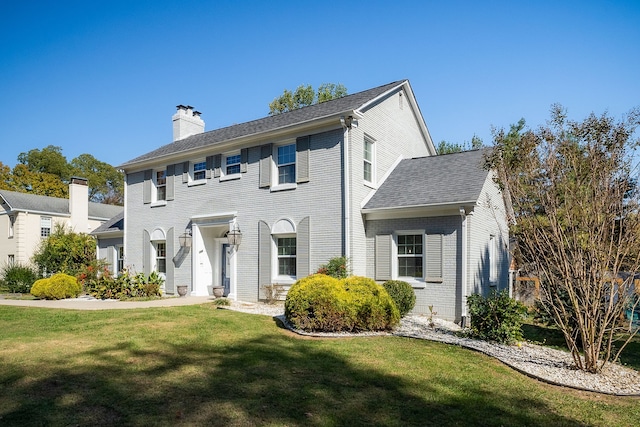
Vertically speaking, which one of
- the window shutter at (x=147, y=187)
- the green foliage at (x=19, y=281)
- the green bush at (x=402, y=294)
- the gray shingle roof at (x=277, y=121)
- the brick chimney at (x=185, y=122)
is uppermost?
the brick chimney at (x=185, y=122)

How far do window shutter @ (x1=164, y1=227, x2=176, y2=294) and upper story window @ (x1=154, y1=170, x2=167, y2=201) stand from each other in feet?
6.34

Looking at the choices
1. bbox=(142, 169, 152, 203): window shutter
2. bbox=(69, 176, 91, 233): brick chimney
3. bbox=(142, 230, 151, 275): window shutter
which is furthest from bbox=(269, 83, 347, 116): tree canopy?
bbox=(142, 230, 151, 275): window shutter

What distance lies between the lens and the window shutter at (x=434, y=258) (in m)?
12.9

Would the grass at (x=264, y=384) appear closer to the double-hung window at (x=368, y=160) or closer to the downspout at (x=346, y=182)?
the downspout at (x=346, y=182)

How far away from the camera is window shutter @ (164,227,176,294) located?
18172mm

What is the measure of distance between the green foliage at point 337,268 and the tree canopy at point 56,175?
4203 centimetres

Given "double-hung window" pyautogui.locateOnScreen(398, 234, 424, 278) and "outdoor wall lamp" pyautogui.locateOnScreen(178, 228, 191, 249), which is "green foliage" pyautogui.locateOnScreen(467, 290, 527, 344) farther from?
"outdoor wall lamp" pyautogui.locateOnScreen(178, 228, 191, 249)

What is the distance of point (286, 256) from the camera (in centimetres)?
1506

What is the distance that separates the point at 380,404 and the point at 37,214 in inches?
1136

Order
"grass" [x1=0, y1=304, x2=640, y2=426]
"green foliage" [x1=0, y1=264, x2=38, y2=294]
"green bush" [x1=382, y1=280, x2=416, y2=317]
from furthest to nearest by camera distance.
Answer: "green foliage" [x1=0, y1=264, x2=38, y2=294], "green bush" [x1=382, y1=280, x2=416, y2=317], "grass" [x1=0, y1=304, x2=640, y2=426]

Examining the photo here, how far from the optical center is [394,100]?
1694 centimetres

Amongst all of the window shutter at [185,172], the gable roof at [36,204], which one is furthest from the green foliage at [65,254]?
the window shutter at [185,172]

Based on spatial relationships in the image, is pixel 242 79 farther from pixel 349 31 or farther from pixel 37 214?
pixel 37 214

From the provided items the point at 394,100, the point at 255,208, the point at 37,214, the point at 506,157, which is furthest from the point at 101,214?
the point at 506,157
